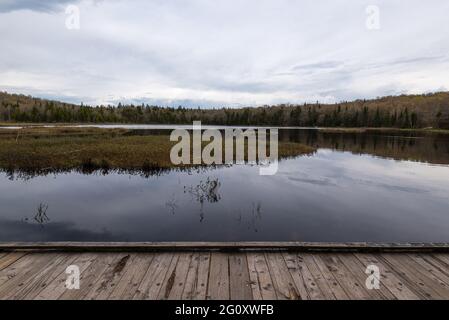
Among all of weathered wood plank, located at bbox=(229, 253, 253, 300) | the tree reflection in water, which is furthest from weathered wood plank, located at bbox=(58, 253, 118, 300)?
the tree reflection in water

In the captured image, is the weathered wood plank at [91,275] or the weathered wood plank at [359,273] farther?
the weathered wood plank at [359,273]

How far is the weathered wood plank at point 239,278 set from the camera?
471 cm

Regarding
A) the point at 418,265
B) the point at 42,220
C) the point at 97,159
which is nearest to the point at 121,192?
the point at 42,220

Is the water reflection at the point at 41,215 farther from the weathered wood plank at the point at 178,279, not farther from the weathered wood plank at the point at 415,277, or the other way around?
the weathered wood plank at the point at 415,277

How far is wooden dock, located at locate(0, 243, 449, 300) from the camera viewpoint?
475cm

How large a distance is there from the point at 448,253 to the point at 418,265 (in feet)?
4.34

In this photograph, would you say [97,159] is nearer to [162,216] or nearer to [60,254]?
[162,216]

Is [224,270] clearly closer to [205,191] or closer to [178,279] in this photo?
[178,279]

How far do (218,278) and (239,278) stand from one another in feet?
1.30

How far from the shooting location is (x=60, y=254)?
19.8 ft

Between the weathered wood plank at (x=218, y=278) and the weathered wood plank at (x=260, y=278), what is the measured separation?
475mm

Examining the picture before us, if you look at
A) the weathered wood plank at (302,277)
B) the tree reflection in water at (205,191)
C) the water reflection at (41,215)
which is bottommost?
the water reflection at (41,215)

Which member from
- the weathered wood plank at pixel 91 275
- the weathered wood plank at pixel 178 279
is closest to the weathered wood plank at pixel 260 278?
the weathered wood plank at pixel 178 279
